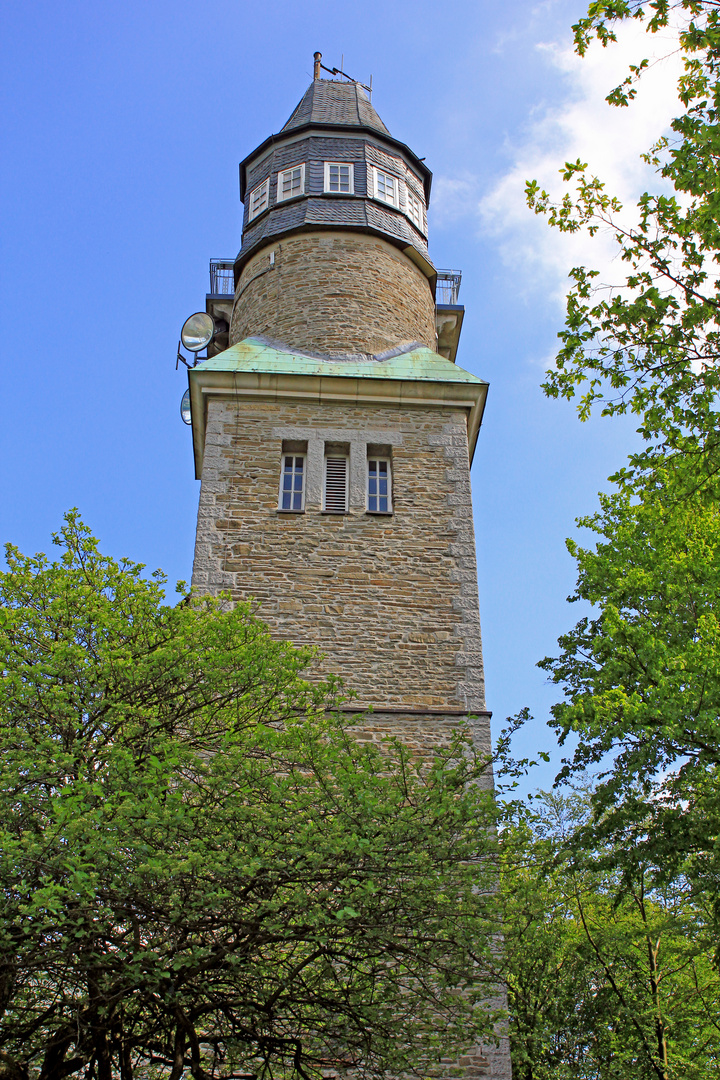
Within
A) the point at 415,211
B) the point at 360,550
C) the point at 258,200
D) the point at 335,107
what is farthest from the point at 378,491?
the point at 335,107

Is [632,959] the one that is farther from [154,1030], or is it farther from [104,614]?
[104,614]

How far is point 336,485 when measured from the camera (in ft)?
43.5

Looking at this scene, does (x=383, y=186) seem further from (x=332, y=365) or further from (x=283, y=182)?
(x=332, y=365)

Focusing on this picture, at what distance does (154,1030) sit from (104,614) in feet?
10.6

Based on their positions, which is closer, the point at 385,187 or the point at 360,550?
the point at 360,550

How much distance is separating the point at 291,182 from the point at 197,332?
3.20 metres

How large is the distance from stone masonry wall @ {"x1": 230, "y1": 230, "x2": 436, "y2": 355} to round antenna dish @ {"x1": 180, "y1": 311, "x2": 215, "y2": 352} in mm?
642

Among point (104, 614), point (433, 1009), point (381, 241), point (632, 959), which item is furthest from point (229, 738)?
point (381, 241)

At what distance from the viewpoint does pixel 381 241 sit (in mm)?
16625

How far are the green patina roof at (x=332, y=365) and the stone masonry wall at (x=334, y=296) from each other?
0.47 meters

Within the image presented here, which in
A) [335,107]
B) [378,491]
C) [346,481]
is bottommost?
[378,491]

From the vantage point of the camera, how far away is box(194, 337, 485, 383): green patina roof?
14094mm

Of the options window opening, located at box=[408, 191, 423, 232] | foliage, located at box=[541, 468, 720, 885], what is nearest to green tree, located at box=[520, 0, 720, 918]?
foliage, located at box=[541, 468, 720, 885]

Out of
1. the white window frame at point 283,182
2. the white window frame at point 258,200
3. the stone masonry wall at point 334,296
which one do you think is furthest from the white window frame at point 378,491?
the white window frame at point 258,200
